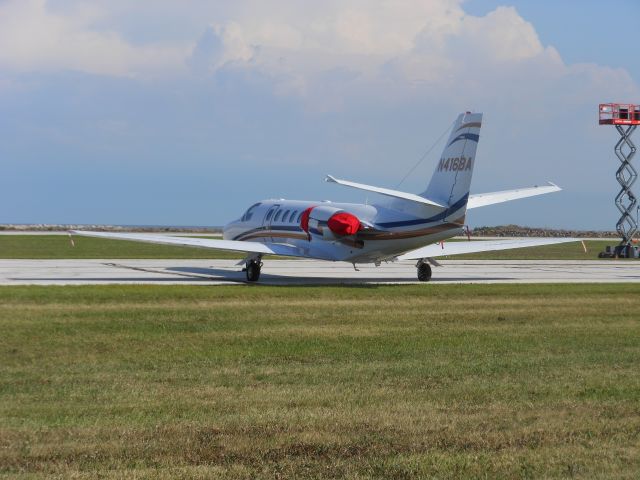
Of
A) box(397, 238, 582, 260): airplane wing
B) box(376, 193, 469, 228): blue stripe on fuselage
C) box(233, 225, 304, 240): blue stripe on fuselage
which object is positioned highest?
box(376, 193, 469, 228): blue stripe on fuselage

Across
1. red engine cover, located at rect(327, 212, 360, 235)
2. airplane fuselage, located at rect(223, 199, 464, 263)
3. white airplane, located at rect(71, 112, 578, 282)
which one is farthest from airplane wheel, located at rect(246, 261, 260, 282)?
red engine cover, located at rect(327, 212, 360, 235)

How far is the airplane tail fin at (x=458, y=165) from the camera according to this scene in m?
31.7

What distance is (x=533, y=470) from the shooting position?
8.50 meters

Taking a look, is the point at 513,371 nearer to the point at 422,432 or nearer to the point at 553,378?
the point at 553,378

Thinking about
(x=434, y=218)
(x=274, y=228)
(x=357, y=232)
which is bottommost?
(x=357, y=232)

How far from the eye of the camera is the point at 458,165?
1257 inches

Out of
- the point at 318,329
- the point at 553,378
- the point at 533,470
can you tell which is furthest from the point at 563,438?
the point at 318,329

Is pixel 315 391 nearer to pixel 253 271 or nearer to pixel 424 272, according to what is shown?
pixel 253 271

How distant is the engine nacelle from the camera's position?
1342 inches

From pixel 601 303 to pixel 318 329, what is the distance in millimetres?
9820

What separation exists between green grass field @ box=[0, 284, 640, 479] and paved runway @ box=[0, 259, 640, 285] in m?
11.4

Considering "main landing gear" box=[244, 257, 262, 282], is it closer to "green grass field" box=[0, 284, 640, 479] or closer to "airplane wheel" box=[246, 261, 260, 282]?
"airplane wheel" box=[246, 261, 260, 282]

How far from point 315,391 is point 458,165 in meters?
20.5

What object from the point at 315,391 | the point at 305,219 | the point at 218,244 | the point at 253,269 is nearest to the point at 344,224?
the point at 305,219
